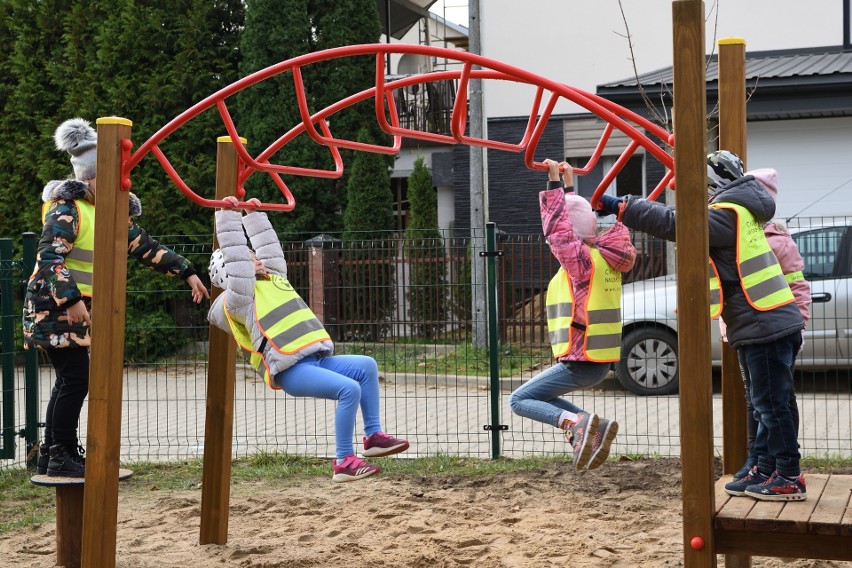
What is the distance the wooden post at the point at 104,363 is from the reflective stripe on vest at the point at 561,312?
2086 mm

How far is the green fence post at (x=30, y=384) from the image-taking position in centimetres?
822

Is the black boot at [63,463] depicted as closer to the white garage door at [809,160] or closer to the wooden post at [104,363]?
the wooden post at [104,363]

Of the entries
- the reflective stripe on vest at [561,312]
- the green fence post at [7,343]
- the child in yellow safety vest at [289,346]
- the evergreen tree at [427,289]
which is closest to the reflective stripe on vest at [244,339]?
the child in yellow safety vest at [289,346]

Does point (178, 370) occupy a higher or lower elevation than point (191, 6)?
lower

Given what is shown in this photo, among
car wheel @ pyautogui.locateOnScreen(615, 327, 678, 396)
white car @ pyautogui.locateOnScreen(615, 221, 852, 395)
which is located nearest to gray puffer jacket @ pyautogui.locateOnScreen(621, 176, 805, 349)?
white car @ pyautogui.locateOnScreen(615, 221, 852, 395)

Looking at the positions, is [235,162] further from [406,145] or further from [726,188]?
[406,145]

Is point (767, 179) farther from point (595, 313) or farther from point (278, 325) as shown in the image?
point (278, 325)

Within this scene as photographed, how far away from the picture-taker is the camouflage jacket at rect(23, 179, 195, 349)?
522 cm

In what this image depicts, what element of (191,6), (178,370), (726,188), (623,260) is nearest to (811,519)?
(726,188)

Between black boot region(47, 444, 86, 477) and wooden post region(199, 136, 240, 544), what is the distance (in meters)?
0.69

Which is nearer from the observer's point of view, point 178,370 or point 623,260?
point 623,260

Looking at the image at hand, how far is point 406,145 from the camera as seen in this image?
20172mm

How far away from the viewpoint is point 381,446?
191 inches

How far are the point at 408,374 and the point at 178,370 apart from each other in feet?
6.97
